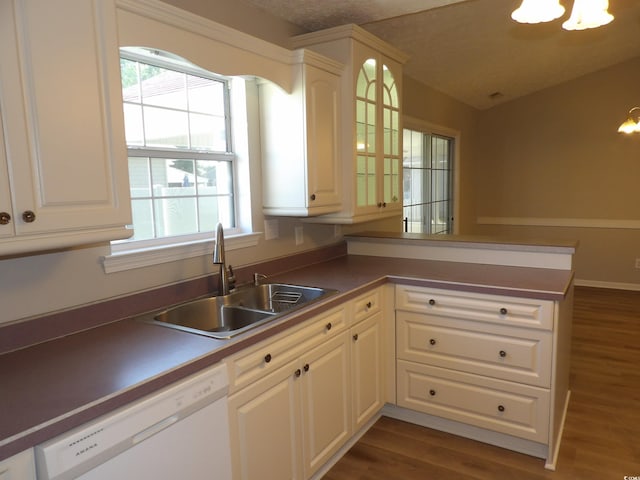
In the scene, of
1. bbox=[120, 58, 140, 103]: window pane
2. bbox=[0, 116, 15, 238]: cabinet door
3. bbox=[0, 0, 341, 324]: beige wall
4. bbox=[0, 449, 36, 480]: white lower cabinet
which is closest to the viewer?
bbox=[0, 449, 36, 480]: white lower cabinet

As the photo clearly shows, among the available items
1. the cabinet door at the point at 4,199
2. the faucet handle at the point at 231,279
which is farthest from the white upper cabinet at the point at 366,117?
the cabinet door at the point at 4,199

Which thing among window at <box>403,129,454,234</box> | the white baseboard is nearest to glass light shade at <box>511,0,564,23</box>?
the white baseboard

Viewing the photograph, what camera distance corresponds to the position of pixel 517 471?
86.6 inches

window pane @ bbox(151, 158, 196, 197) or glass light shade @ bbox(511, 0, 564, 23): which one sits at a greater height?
glass light shade @ bbox(511, 0, 564, 23)

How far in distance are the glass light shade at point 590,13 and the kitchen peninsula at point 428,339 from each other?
3.78 feet

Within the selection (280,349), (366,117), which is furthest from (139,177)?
(366,117)

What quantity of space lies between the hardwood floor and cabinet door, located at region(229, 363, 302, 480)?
1.52 feet

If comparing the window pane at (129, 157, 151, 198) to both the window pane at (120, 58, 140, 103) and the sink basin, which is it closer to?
the window pane at (120, 58, 140, 103)

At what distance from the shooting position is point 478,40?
3.59 meters

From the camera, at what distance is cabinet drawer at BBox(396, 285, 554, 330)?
216cm

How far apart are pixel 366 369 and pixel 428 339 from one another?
0.38m

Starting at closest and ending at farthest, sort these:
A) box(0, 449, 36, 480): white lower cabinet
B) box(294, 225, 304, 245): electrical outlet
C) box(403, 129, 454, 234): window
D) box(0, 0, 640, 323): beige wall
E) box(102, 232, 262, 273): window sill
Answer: box(0, 449, 36, 480): white lower cabinet
box(102, 232, 262, 273): window sill
box(294, 225, 304, 245): electrical outlet
box(403, 129, 454, 234): window
box(0, 0, 640, 323): beige wall

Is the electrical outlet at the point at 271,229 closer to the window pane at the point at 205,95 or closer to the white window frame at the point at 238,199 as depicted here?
the white window frame at the point at 238,199

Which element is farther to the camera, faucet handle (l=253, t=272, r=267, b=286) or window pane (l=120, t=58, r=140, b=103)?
faucet handle (l=253, t=272, r=267, b=286)
